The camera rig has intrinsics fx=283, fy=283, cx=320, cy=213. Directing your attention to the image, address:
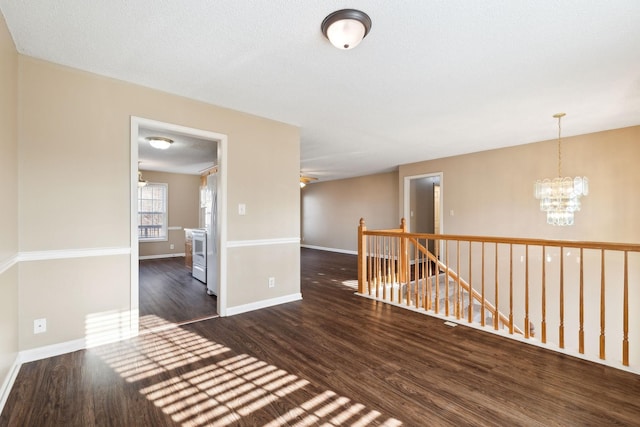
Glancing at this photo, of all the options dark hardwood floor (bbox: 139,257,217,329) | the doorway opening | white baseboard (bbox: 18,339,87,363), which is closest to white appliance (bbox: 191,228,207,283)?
dark hardwood floor (bbox: 139,257,217,329)

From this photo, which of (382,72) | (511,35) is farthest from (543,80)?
(382,72)

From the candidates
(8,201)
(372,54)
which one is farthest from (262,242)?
(372,54)

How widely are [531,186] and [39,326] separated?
257 inches

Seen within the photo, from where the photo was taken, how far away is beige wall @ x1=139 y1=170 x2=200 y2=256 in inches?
298

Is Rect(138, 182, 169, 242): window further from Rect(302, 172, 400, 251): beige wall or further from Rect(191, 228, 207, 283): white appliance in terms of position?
Rect(302, 172, 400, 251): beige wall

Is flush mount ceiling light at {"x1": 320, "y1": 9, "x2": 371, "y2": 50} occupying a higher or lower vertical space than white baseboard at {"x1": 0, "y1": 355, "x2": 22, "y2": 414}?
higher

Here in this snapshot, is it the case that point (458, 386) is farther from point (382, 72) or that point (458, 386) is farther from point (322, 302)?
point (382, 72)

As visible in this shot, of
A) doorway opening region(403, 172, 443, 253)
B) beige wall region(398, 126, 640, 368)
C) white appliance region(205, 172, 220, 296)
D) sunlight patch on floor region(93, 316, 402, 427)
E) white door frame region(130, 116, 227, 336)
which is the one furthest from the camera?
doorway opening region(403, 172, 443, 253)

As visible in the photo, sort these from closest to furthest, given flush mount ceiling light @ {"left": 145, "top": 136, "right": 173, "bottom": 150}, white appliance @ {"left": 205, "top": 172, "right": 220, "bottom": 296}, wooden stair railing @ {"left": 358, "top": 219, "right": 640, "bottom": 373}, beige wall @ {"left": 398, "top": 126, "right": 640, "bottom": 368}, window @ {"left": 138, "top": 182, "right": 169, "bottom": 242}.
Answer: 1. wooden stair railing @ {"left": 358, "top": 219, "right": 640, "bottom": 373}
2. beige wall @ {"left": 398, "top": 126, "right": 640, "bottom": 368}
3. white appliance @ {"left": 205, "top": 172, "right": 220, "bottom": 296}
4. flush mount ceiling light @ {"left": 145, "top": 136, "right": 173, "bottom": 150}
5. window @ {"left": 138, "top": 182, "right": 169, "bottom": 242}

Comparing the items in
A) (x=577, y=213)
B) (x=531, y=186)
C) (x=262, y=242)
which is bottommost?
(x=262, y=242)

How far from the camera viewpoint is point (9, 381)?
6.17ft

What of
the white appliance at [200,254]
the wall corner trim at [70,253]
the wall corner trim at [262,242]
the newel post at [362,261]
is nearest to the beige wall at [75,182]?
the wall corner trim at [70,253]

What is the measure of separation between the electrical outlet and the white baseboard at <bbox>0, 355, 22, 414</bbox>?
189 mm

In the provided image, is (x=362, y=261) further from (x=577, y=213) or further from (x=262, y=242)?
(x=577, y=213)
